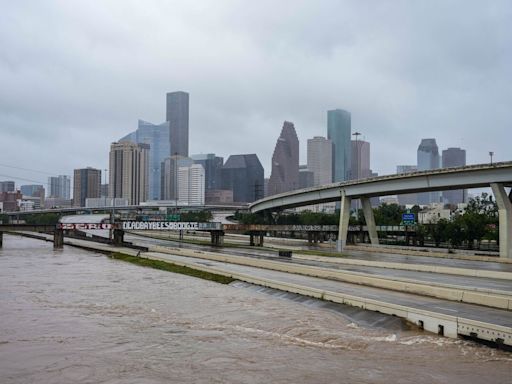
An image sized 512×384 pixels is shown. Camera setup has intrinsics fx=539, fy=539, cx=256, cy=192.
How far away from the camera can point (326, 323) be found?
31.1 m

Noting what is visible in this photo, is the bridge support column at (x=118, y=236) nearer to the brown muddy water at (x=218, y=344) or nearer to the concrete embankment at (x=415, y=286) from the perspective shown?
the concrete embankment at (x=415, y=286)

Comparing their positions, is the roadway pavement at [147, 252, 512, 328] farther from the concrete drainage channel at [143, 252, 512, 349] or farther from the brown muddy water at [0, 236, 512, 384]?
the brown muddy water at [0, 236, 512, 384]

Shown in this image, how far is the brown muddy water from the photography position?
826 inches

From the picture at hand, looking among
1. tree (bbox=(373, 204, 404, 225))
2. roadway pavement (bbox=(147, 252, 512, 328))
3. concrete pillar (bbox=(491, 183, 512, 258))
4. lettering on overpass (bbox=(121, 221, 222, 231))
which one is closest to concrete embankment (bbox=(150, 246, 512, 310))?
roadway pavement (bbox=(147, 252, 512, 328))

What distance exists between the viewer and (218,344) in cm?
2608

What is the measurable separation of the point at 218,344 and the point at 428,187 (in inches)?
2669

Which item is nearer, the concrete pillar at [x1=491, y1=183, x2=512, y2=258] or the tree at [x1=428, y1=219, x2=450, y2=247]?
the concrete pillar at [x1=491, y1=183, x2=512, y2=258]

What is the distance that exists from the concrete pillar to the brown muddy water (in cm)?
4602

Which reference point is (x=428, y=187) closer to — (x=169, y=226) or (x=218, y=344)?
(x=169, y=226)

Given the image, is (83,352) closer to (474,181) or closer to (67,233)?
(474,181)

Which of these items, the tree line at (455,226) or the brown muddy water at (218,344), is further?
the tree line at (455,226)

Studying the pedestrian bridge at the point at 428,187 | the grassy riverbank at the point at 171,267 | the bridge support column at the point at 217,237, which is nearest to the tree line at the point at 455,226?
the pedestrian bridge at the point at 428,187

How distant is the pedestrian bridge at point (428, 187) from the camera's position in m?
74.6

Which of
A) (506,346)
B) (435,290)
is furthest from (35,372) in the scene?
(435,290)
